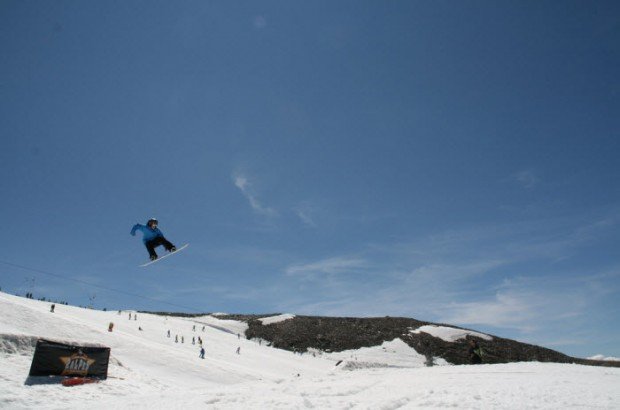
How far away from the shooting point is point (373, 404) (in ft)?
28.5

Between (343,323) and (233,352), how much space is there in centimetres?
3405

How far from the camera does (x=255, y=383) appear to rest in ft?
47.8

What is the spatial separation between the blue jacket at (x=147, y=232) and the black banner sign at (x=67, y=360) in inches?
312

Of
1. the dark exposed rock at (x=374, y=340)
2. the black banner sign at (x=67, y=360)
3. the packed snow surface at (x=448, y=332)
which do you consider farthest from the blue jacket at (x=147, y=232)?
the packed snow surface at (x=448, y=332)

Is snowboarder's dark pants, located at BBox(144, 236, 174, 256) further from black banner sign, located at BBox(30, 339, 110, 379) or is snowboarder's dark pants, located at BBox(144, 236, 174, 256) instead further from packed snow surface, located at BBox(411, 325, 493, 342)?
packed snow surface, located at BBox(411, 325, 493, 342)

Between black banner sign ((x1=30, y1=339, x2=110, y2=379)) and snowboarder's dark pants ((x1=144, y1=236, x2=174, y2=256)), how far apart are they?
297 inches

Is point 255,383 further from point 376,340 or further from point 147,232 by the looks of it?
point 376,340

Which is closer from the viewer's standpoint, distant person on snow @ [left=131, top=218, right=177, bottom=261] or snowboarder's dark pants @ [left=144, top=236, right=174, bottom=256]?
distant person on snow @ [left=131, top=218, right=177, bottom=261]

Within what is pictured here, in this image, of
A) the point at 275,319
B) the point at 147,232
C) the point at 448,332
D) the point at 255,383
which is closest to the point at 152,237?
the point at 147,232

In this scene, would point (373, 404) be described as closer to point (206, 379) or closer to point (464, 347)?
point (206, 379)

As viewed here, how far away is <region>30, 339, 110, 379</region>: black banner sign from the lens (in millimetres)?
16250

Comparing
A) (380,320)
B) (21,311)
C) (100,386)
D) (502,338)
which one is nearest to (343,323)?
(380,320)

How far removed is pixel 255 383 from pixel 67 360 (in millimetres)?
9819

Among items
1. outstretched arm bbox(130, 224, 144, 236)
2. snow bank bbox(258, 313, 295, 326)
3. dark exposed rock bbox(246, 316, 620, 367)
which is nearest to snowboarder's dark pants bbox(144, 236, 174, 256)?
outstretched arm bbox(130, 224, 144, 236)
